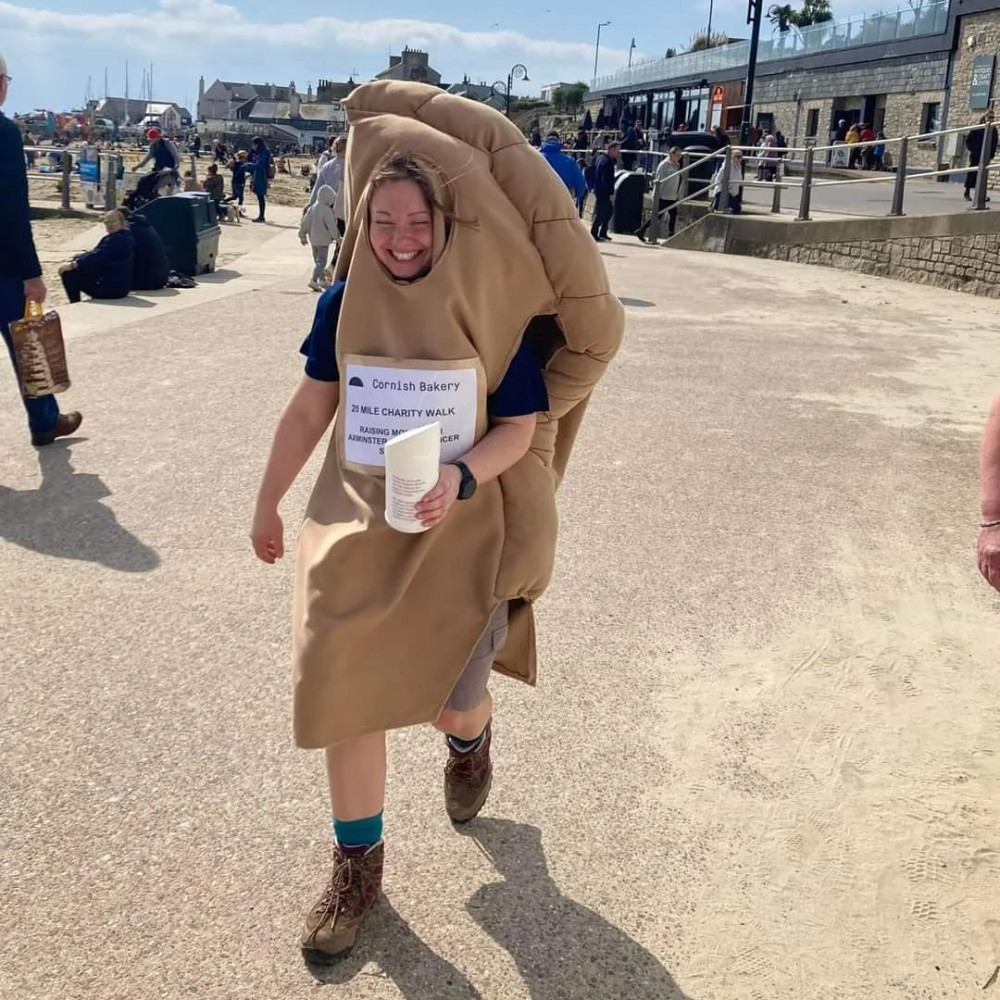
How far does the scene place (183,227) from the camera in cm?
1277

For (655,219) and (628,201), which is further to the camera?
(628,201)

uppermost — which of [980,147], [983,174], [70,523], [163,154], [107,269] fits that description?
[980,147]

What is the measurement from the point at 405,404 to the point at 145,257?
10.4 meters

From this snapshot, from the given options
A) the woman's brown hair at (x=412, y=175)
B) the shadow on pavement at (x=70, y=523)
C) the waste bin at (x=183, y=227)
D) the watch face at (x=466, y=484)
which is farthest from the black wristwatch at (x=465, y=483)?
the waste bin at (x=183, y=227)

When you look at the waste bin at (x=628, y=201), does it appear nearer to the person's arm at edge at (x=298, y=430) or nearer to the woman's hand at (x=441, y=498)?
the person's arm at edge at (x=298, y=430)

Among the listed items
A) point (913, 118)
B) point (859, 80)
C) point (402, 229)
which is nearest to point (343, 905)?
point (402, 229)

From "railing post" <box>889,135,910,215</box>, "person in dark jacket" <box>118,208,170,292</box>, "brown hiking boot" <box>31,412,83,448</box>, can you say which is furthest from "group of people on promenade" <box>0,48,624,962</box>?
"railing post" <box>889,135,910,215</box>

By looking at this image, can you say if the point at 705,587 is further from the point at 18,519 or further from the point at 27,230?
the point at 27,230

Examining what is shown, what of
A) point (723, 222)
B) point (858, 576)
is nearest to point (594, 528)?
point (858, 576)

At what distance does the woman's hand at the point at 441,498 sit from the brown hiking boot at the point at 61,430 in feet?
14.1

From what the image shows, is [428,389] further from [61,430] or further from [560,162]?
[560,162]

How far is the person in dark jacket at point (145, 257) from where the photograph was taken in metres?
11.4

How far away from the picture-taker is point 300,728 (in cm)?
209

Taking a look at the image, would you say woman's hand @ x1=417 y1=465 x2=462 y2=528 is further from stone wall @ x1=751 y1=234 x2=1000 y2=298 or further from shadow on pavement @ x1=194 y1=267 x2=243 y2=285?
stone wall @ x1=751 y1=234 x2=1000 y2=298
